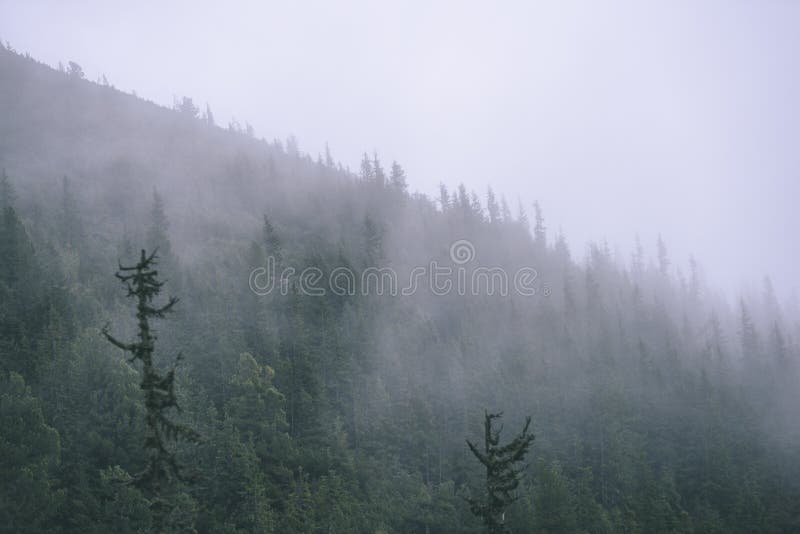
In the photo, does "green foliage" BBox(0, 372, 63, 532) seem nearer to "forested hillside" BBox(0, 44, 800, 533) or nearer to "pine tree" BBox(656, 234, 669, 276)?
"forested hillside" BBox(0, 44, 800, 533)

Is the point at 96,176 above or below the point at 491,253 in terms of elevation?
above

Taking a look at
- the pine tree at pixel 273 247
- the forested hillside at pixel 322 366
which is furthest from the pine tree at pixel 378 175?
the pine tree at pixel 273 247

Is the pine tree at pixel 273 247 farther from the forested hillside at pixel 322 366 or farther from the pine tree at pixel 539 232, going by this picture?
the pine tree at pixel 539 232

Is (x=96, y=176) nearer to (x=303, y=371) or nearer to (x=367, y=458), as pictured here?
(x=303, y=371)

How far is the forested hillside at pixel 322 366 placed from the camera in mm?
36375

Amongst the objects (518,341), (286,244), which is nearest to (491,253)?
(518,341)

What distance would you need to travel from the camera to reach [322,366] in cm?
6222

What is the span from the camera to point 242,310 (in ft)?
208

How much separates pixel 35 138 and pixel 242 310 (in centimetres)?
7867

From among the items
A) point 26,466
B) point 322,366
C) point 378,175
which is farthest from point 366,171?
point 26,466

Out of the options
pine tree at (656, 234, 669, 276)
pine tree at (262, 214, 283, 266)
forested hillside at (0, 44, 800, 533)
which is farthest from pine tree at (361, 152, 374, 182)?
pine tree at (656, 234, 669, 276)

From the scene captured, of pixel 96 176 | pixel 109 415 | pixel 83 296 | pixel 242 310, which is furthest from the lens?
pixel 96 176

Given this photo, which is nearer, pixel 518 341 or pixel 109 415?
pixel 109 415

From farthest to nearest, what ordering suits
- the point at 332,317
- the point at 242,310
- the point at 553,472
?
the point at 332,317 → the point at 242,310 → the point at 553,472
